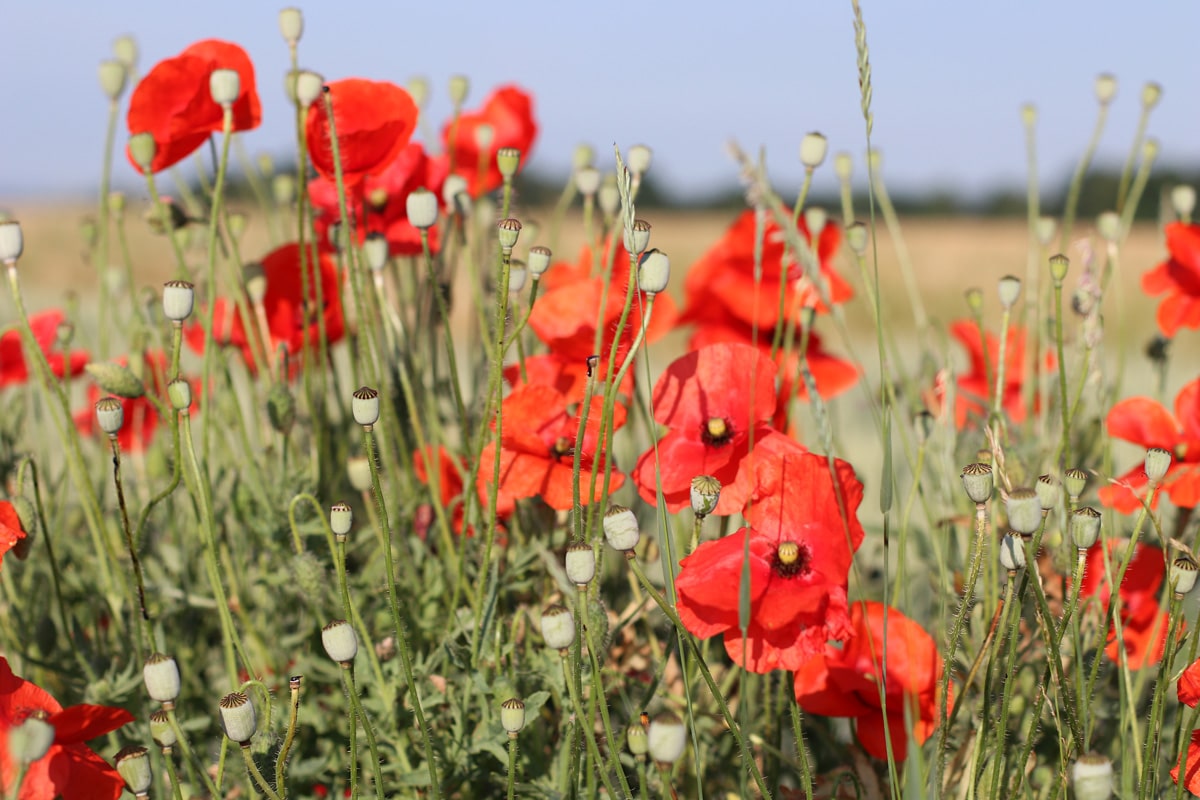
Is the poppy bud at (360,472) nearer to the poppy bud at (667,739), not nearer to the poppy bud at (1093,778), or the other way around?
the poppy bud at (667,739)

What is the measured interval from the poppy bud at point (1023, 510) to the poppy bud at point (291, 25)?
72cm

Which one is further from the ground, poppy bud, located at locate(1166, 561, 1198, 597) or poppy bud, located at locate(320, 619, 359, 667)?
poppy bud, located at locate(320, 619, 359, 667)

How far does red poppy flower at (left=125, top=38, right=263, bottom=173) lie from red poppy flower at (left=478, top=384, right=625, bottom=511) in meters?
0.37

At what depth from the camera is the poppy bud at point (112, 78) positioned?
1085mm

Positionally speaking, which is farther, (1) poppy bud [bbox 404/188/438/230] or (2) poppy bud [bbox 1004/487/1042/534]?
(1) poppy bud [bbox 404/188/438/230]

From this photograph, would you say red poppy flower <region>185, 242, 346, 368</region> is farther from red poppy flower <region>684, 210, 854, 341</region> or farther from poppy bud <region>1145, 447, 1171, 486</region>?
poppy bud <region>1145, 447, 1171, 486</region>

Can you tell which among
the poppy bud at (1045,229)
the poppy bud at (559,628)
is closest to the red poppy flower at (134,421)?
the poppy bud at (559,628)

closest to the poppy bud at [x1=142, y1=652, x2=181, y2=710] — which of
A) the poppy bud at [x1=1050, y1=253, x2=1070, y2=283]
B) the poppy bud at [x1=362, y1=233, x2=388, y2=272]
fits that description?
the poppy bud at [x1=362, y1=233, x2=388, y2=272]

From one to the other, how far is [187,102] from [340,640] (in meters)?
0.60

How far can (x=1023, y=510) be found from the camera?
1.99 feet

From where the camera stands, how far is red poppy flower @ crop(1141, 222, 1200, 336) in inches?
44.7

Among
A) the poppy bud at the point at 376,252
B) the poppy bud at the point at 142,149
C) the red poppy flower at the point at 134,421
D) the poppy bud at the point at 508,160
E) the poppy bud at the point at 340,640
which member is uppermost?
the poppy bud at the point at 142,149

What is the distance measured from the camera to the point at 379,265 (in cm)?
95

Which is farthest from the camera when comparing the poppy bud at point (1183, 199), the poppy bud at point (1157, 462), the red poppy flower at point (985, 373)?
the red poppy flower at point (985, 373)
